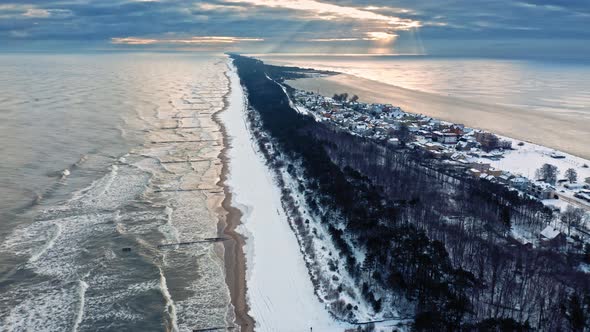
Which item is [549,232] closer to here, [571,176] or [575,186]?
[575,186]

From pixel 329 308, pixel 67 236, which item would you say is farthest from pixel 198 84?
pixel 329 308

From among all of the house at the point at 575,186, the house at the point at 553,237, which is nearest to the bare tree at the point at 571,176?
the house at the point at 575,186

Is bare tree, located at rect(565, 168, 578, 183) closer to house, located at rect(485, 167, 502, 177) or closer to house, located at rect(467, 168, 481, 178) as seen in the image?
house, located at rect(485, 167, 502, 177)

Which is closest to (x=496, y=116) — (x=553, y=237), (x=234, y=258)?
(x=553, y=237)

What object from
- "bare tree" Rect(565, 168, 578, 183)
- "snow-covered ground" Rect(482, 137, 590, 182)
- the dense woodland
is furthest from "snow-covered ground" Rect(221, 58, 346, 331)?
"bare tree" Rect(565, 168, 578, 183)

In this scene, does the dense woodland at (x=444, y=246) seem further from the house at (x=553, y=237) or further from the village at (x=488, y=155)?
the village at (x=488, y=155)
